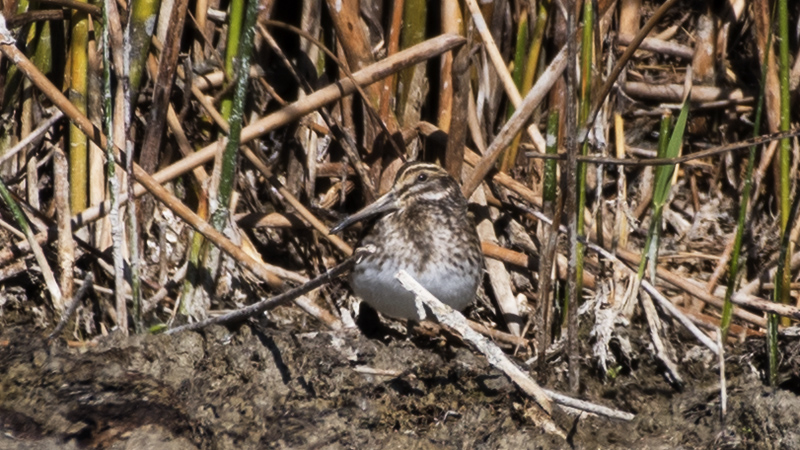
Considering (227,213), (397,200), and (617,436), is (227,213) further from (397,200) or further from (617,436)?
(617,436)

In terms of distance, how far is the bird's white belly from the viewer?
15.4ft

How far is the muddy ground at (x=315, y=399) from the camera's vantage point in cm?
383

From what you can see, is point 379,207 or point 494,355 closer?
point 494,355

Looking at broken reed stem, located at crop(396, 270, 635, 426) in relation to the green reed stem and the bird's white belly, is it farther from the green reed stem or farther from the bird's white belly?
the green reed stem

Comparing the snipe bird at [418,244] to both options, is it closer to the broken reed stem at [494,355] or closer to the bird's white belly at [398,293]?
the bird's white belly at [398,293]

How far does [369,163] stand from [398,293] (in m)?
0.81

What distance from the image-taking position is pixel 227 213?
14.7 ft

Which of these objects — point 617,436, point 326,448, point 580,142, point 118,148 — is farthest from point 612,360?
point 118,148

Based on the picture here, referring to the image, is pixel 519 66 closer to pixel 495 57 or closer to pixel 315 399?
pixel 495 57

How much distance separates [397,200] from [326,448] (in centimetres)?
138

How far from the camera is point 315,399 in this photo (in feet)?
14.0

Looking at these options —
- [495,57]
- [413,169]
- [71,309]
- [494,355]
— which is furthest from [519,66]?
[71,309]

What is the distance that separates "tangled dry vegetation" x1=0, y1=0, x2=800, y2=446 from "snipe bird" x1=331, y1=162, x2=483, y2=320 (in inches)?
8.1

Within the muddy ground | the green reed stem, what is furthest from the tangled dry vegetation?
the muddy ground
